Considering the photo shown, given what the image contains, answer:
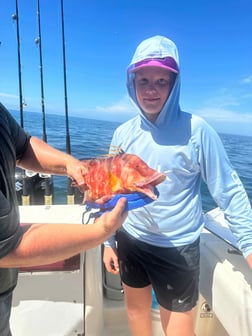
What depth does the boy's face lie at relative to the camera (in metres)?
1.34

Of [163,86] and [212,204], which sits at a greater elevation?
[163,86]

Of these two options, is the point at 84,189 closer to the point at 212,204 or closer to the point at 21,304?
the point at 21,304

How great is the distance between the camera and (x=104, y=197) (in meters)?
1.10

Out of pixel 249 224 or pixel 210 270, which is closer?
pixel 249 224

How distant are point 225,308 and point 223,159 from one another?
69 cm

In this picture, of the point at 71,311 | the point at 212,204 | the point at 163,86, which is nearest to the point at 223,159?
the point at 163,86

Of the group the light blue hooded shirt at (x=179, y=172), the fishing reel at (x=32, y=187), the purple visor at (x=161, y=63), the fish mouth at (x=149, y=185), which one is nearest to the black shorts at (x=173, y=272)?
the light blue hooded shirt at (x=179, y=172)

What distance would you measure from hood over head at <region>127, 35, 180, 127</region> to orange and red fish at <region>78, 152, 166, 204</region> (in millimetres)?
343

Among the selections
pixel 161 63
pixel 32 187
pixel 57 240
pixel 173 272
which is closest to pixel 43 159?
pixel 57 240

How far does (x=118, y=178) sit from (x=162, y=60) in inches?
23.6

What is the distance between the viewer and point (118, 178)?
1.10 meters

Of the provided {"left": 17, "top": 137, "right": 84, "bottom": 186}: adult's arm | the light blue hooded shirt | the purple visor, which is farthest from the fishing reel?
the purple visor

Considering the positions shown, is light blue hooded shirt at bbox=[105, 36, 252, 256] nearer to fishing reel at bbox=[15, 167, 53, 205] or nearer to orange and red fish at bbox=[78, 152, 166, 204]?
orange and red fish at bbox=[78, 152, 166, 204]

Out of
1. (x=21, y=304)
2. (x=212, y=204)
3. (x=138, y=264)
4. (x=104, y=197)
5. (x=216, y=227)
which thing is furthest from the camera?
(x=212, y=204)
